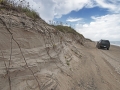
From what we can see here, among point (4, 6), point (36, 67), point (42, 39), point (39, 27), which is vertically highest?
point (4, 6)

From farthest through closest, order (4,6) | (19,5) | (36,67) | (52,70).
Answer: (19,5), (52,70), (4,6), (36,67)

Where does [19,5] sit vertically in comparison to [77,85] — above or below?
above

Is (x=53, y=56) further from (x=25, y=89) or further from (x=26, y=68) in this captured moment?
(x=25, y=89)

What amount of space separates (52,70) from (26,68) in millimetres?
1715

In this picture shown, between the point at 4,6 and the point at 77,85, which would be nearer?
the point at 4,6

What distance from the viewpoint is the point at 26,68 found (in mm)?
4711

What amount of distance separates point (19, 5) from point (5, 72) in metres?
3.79

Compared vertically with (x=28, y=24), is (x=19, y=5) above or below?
above

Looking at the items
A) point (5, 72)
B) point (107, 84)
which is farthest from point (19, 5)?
point (107, 84)

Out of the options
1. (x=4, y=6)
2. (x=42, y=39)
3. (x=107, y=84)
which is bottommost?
(x=107, y=84)

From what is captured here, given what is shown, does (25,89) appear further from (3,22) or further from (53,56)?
(53,56)

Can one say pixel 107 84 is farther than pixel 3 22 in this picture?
Yes

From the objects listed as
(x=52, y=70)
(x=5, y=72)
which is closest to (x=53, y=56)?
(x=52, y=70)

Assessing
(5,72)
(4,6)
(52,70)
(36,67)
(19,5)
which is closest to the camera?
(5,72)
